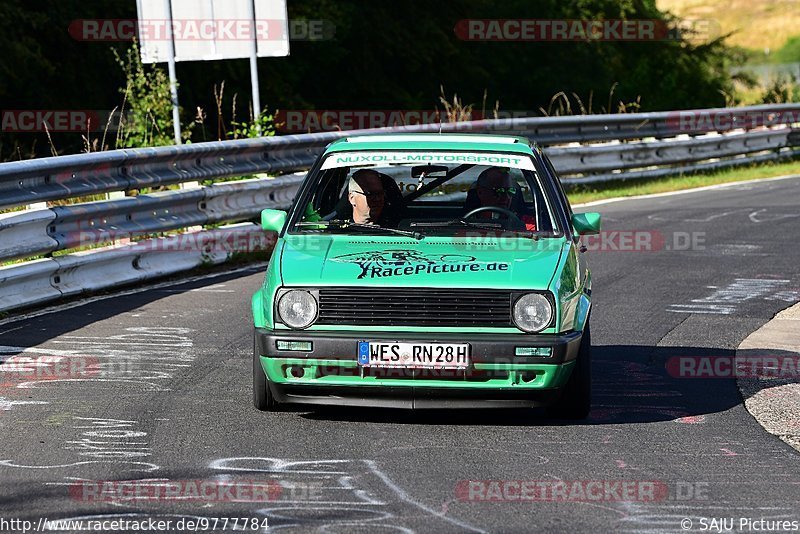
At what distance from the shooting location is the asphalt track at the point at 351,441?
532 centimetres

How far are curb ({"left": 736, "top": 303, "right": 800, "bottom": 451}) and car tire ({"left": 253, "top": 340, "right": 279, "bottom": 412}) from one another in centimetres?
259

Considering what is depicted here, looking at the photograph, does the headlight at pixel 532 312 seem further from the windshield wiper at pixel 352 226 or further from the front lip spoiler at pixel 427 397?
the windshield wiper at pixel 352 226

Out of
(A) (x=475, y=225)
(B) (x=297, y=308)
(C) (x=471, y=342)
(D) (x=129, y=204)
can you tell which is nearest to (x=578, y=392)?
(C) (x=471, y=342)

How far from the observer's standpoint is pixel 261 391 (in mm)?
7008

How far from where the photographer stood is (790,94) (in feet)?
112

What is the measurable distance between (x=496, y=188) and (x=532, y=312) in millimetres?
1425

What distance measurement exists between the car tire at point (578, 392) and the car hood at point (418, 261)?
0.48m

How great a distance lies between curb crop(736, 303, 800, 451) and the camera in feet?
23.0
